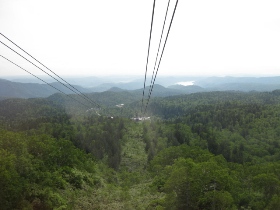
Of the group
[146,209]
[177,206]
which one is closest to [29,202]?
[146,209]

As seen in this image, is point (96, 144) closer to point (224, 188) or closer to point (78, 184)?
point (78, 184)

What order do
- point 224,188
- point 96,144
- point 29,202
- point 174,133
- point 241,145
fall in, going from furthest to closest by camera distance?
point 174,133
point 241,145
point 96,144
point 224,188
point 29,202

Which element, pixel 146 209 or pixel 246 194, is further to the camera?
pixel 246 194

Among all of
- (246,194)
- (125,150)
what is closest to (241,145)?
(125,150)

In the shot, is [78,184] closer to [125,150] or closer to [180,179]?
[180,179]

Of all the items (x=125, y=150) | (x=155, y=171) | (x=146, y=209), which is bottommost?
(x=125, y=150)

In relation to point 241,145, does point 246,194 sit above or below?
above

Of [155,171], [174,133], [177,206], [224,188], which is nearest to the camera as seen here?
[177,206]

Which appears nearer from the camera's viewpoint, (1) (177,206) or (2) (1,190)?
(2) (1,190)

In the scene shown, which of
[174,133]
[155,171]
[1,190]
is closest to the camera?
[1,190]
